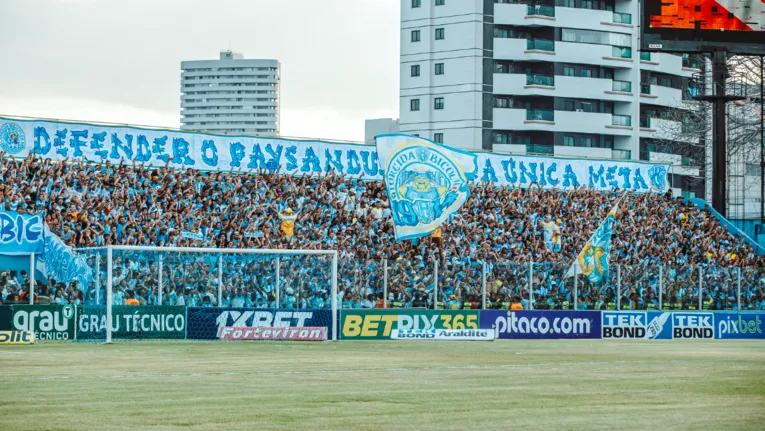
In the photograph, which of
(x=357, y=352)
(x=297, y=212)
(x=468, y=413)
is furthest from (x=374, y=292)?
→ (x=468, y=413)

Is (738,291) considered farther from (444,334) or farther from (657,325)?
(444,334)

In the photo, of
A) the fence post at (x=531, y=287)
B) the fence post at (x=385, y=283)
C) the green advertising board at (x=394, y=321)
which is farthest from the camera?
the fence post at (x=531, y=287)

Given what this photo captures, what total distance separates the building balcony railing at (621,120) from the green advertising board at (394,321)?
59230 mm

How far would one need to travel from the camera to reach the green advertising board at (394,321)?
39.1 meters

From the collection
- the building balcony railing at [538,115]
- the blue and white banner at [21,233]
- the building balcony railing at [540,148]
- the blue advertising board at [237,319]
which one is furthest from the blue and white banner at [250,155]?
the building balcony railing at [538,115]

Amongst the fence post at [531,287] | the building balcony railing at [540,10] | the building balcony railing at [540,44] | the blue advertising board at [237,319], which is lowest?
the blue advertising board at [237,319]

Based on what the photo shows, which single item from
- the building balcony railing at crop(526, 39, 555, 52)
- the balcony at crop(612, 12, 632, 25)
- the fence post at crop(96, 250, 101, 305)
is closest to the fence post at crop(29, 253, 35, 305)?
the fence post at crop(96, 250, 101, 305)

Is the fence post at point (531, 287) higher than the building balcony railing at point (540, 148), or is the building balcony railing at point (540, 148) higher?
the building balcony railing at point (540, 148)

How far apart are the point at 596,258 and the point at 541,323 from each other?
353 cm

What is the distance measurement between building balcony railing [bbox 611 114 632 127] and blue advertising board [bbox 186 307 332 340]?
64.6 meters

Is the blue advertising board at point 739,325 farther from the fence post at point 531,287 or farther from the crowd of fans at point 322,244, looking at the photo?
the fence post at point 531,287

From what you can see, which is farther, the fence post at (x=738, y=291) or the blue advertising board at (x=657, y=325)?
the fence post at (x=738, y=291)

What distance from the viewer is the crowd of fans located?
35844 millimetres

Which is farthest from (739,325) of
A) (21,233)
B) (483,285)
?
(21,233)
